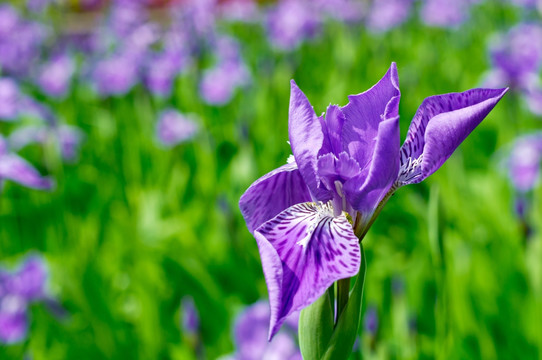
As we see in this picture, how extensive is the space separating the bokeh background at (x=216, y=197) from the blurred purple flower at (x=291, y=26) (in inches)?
0.6

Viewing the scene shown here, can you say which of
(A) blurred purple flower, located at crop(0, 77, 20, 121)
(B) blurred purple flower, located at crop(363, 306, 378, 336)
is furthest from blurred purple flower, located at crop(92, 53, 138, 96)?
(B) blurred purple flower, located at crop(363, 306, 378, 336)

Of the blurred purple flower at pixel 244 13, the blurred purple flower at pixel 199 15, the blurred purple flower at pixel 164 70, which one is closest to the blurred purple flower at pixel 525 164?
the blurred purple flower at pixel 164 70

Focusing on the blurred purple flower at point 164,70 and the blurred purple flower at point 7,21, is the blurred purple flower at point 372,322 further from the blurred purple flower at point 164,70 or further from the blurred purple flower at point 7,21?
the blurred purple flower at point 7,21

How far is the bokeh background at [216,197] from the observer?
1360mm

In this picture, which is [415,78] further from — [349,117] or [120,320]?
[349,117]

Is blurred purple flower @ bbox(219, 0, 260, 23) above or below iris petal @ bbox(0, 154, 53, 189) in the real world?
above

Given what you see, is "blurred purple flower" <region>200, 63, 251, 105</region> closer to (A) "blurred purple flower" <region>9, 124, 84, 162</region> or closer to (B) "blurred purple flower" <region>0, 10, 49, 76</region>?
(A) "blurred purple flower" <region>9, 124, 84, 162</region>

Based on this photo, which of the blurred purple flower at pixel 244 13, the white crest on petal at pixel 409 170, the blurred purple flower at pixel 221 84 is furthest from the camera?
the blurred purple flower at pixel 244 13

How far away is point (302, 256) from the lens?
20.6 inches

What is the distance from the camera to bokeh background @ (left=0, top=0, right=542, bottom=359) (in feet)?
4.46

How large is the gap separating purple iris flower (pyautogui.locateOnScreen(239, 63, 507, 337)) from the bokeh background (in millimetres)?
134

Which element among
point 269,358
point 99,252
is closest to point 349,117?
point 269,358

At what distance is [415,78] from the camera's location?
102 inches

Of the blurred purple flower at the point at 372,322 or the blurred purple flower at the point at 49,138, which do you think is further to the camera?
the blurred purple flower at the point at 49,138
